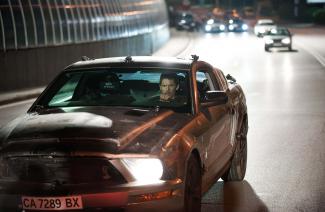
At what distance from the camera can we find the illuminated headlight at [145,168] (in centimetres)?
589

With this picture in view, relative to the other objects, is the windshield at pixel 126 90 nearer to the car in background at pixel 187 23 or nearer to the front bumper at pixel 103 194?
the front bumper at pixel 103 194

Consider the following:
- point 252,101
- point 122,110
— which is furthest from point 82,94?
point 252,101

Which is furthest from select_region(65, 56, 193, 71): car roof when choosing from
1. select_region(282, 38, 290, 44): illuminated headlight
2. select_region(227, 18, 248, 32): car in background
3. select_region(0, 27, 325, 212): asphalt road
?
select_region(227, 18, 248, 32): car in background

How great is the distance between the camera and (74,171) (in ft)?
19.2

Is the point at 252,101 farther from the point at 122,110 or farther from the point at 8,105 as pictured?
the point at 122,110

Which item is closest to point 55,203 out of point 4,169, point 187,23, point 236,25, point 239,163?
point 4,169

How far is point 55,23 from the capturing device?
29.5 metres

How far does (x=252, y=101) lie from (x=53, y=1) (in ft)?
42.0

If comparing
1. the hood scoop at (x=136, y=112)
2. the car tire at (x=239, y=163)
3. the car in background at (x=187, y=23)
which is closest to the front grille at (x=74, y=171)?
the hood scoop at (x=136, y=112)

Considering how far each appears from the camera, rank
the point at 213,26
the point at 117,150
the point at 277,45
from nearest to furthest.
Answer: the point at 117,150, the point at 277,45, the point at 213,26

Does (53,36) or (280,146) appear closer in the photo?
(280,146)

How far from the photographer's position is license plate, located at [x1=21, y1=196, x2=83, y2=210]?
5715 millimetres

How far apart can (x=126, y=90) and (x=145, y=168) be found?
72.2 inches

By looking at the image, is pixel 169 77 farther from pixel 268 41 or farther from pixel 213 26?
pixel 213 26
